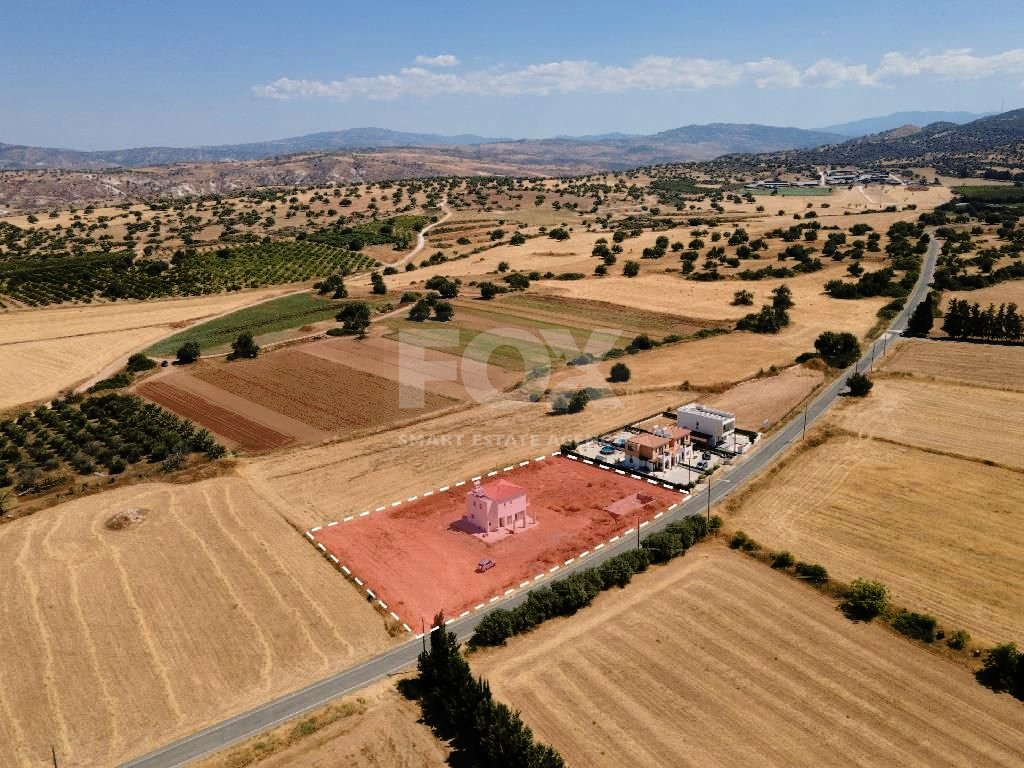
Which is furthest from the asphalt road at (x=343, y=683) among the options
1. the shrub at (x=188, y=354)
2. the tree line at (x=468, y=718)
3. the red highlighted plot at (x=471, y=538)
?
the shrub at (x=188, y=354)

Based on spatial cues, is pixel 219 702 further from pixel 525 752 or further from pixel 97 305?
pixel 97 305

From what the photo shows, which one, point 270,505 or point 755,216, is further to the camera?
point 755,216

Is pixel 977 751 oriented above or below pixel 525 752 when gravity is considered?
below

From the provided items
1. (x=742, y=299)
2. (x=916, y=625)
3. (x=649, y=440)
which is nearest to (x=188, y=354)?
(x=649, y=440)

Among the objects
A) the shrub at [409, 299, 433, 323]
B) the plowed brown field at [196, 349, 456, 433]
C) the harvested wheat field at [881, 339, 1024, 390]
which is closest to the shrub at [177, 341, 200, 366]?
the plowed brown field at [196, 349, 456, 433]

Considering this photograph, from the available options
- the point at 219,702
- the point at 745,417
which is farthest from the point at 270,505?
the point at 745,417

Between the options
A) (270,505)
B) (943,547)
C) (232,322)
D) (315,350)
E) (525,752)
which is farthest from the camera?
(232,322)

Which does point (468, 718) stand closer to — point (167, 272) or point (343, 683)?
point (343, 683)
